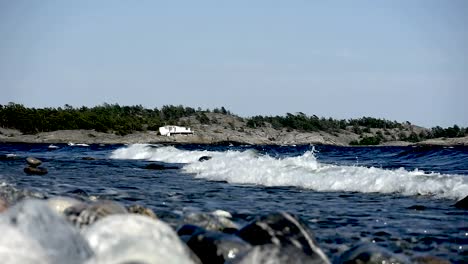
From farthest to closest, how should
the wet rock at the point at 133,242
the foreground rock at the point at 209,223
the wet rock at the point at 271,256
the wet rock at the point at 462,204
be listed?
1. the wet rock at the point at 462,204
2. the foreground rock at the point at 209,223
3. the wet rock at the point at 271,256
4. the wet rock at the point at 133,242

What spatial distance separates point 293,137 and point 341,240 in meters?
90.4

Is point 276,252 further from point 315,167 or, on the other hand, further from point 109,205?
point 315,167

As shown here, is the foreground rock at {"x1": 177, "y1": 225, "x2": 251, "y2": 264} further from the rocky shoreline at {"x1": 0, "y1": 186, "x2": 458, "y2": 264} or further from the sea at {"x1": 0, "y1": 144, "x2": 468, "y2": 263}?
the sea at {"x1": 0, "y1": 144, "x2": 468, "y2": 263}

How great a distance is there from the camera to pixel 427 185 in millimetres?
11516

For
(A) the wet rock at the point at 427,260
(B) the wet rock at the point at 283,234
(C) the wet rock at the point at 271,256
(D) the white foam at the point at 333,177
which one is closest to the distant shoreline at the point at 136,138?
(D) the white foam at the point at 333,177

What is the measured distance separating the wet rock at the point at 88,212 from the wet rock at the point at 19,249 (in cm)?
134

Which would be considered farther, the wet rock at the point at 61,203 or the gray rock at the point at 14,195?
the gray rock at the point at 14,195

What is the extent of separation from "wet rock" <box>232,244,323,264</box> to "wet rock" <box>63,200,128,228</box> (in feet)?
5.23

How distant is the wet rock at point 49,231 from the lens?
346cm

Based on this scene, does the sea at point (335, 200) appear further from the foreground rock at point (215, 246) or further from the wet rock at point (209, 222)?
the foreground rock at point (215, 246)

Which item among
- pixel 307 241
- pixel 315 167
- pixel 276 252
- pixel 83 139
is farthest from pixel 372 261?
pixel 83 139

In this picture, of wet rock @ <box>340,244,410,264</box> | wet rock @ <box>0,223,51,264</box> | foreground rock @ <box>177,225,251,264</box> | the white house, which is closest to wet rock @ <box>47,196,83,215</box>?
foreground rock @ <box>177,225,251,264</box>

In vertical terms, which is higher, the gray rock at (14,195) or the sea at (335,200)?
the gray rock at (14,195)

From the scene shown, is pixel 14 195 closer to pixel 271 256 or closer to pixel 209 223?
pixel 209 223
